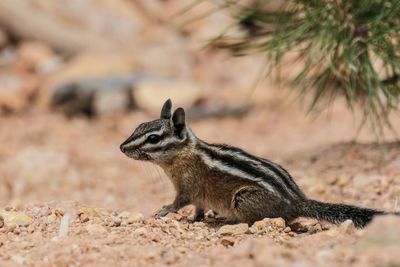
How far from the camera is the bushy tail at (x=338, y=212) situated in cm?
488

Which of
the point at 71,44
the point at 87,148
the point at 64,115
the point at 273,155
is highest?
the point at 71,44

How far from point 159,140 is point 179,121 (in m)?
0.20

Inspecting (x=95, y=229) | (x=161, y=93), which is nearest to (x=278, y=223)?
(x=95, y=229)

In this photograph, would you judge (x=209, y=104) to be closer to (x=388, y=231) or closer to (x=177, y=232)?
(x=177, y=232)

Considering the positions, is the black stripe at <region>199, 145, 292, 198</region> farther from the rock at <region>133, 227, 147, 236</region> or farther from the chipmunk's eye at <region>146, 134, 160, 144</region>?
the rock at <region>133, 227, 147, 236</region>

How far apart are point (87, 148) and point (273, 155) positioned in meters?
3.04

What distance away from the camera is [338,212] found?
16.4 feet

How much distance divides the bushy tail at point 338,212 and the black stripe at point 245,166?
0.19m

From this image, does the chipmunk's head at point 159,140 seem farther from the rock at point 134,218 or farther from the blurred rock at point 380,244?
the blurred rock at point 380,244

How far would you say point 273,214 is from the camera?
5133 mm

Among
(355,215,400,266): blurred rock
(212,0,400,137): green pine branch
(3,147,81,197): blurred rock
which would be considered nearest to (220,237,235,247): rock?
(355,215,400,266): blurred rock

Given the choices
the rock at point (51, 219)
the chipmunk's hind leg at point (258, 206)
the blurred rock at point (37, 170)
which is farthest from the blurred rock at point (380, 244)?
the blurred rock at point (37, 170)

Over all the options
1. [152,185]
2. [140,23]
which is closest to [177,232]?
[152,185]

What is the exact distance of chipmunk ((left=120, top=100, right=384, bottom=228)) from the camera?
5094 millimetres
